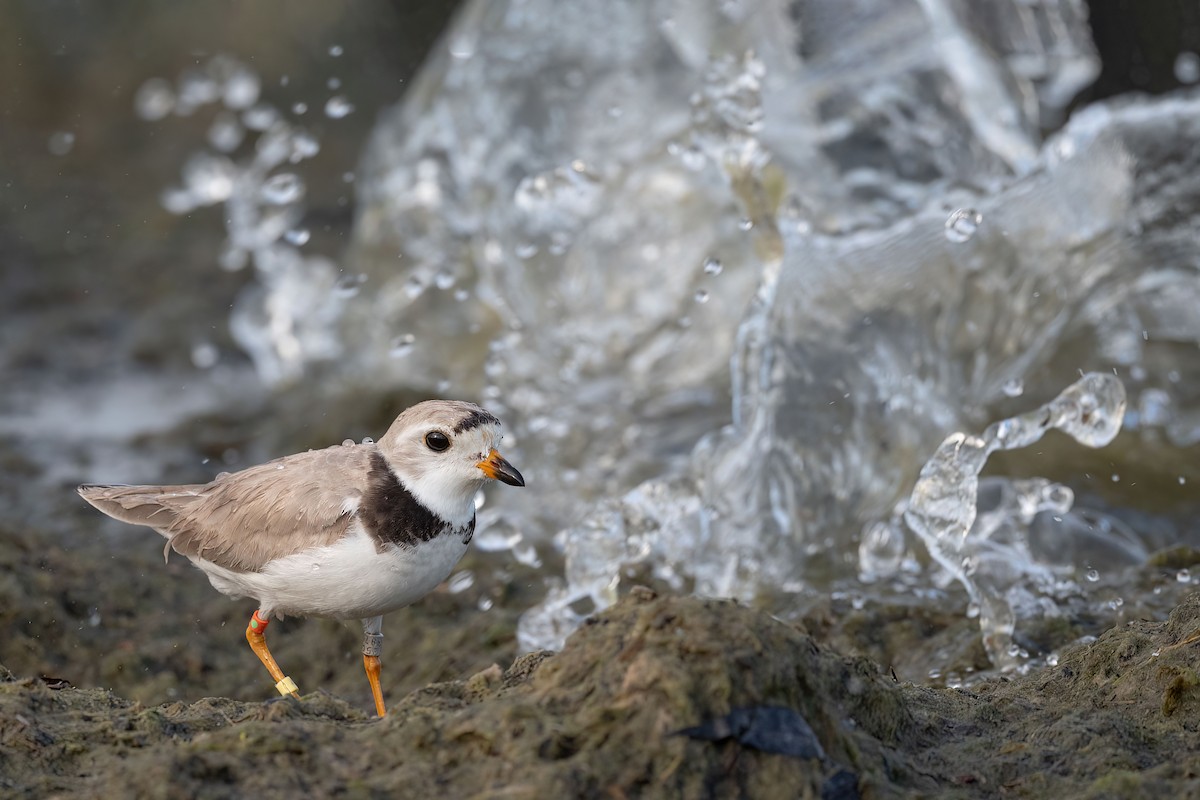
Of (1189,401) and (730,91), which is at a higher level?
(730,91)

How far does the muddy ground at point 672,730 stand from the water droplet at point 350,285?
5694 millimetres

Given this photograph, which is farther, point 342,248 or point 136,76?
point 136,76

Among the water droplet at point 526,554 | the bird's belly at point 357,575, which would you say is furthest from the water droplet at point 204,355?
the bird's belly at point 357,575

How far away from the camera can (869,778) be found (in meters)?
2.40

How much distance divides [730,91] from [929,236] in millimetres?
1521

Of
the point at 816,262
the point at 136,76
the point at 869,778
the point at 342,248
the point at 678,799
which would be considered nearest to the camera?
the point at 678,799

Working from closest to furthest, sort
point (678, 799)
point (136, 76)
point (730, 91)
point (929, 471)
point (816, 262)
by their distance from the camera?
point (678, 799), point (929, 471), point (816, 262), point (730, 91), point (136, 76)

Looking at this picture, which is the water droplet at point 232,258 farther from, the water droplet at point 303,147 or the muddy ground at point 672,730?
the muddy ground at point 672,730

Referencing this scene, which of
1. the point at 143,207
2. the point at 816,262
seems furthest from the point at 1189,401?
the point at 143,207

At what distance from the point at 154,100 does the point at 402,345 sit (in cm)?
502

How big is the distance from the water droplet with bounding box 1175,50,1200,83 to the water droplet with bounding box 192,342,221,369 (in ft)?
23.2

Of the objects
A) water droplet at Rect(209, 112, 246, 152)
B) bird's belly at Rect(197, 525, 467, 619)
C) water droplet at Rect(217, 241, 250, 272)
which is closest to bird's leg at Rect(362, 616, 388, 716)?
bird's belly at Rect(197, 525, 467, 619)

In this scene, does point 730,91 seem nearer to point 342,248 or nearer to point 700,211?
point 700,211

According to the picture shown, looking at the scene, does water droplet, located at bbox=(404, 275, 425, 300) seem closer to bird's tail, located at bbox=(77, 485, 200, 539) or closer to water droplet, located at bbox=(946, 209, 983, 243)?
water droplet, located at bbox=(946, 209, 983, 243)
